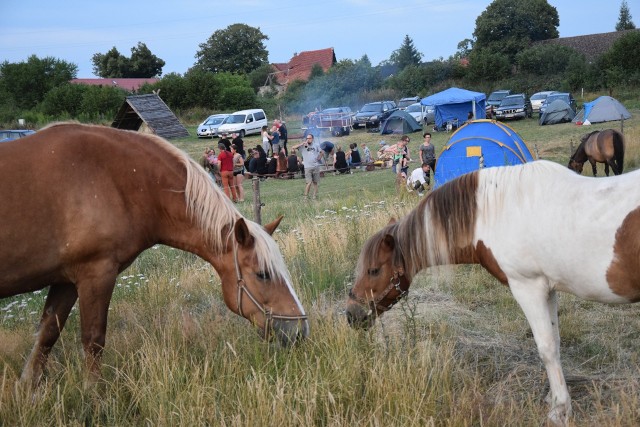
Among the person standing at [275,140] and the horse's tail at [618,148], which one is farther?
the person standing at [275,140]

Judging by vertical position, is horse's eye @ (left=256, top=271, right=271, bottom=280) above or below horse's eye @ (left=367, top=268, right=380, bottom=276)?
above

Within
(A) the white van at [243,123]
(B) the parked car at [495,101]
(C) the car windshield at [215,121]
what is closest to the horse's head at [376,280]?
(A) the white van at [243,123]

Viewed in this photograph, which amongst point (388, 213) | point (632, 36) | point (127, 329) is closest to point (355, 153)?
point (388, 213)

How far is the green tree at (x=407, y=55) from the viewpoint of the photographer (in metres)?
73.4

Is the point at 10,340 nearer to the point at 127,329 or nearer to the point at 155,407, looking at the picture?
the point at 127,329

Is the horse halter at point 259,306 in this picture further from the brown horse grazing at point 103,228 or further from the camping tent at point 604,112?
the camping tent at point 604,112

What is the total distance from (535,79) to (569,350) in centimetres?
4455

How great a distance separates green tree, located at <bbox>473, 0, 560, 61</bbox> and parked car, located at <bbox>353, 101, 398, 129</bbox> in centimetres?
2007

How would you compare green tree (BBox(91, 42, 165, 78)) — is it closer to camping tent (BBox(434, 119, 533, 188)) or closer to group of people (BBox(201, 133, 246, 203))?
group of people (BBox(201, 133, 246, 203))

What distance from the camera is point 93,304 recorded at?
13.1 ft

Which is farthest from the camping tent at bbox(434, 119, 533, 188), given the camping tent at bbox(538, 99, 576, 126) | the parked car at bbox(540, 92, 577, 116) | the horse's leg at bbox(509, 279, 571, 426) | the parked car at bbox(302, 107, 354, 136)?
the parked car at bbox(540, 92, 577, 116)

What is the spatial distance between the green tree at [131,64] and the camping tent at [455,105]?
40332 mm

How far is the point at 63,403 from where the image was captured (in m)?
3.80

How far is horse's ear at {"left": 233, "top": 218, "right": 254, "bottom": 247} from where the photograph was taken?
4.09 meters
